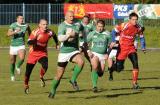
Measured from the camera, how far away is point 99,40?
19578 mm

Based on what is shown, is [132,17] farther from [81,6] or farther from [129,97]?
[81,6]

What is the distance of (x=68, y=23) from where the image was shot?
16797mm

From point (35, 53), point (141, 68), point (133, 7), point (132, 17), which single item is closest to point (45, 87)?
point (35, 53)

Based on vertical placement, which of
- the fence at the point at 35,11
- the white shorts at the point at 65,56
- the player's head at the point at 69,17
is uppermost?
the player's head at the point at 69,17

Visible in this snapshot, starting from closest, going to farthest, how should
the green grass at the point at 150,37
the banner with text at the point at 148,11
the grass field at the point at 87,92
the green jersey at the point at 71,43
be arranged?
the grass field at the point at 87,92 → the green jersey at the point at 71,43 → the green grass at the point at 150,37 → the banner with text at the point at 148,11

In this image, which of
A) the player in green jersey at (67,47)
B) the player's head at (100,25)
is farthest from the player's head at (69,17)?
the player's head at (100,25)

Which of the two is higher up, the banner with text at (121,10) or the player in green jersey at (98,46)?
the player in green jersey at (98,46)

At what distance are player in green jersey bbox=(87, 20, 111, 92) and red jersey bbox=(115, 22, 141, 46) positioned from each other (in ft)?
2.64

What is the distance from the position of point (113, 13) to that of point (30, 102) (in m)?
37.2

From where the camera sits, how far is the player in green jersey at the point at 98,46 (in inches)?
742

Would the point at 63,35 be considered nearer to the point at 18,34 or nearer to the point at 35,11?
the point at 18,34

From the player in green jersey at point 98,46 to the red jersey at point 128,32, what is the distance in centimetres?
80

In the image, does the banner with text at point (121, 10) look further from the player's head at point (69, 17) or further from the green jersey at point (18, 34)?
the player's head at point (69, 17)

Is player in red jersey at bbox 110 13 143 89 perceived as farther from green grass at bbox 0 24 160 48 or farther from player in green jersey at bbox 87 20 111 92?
green grass at bbox 0 24 160 48
